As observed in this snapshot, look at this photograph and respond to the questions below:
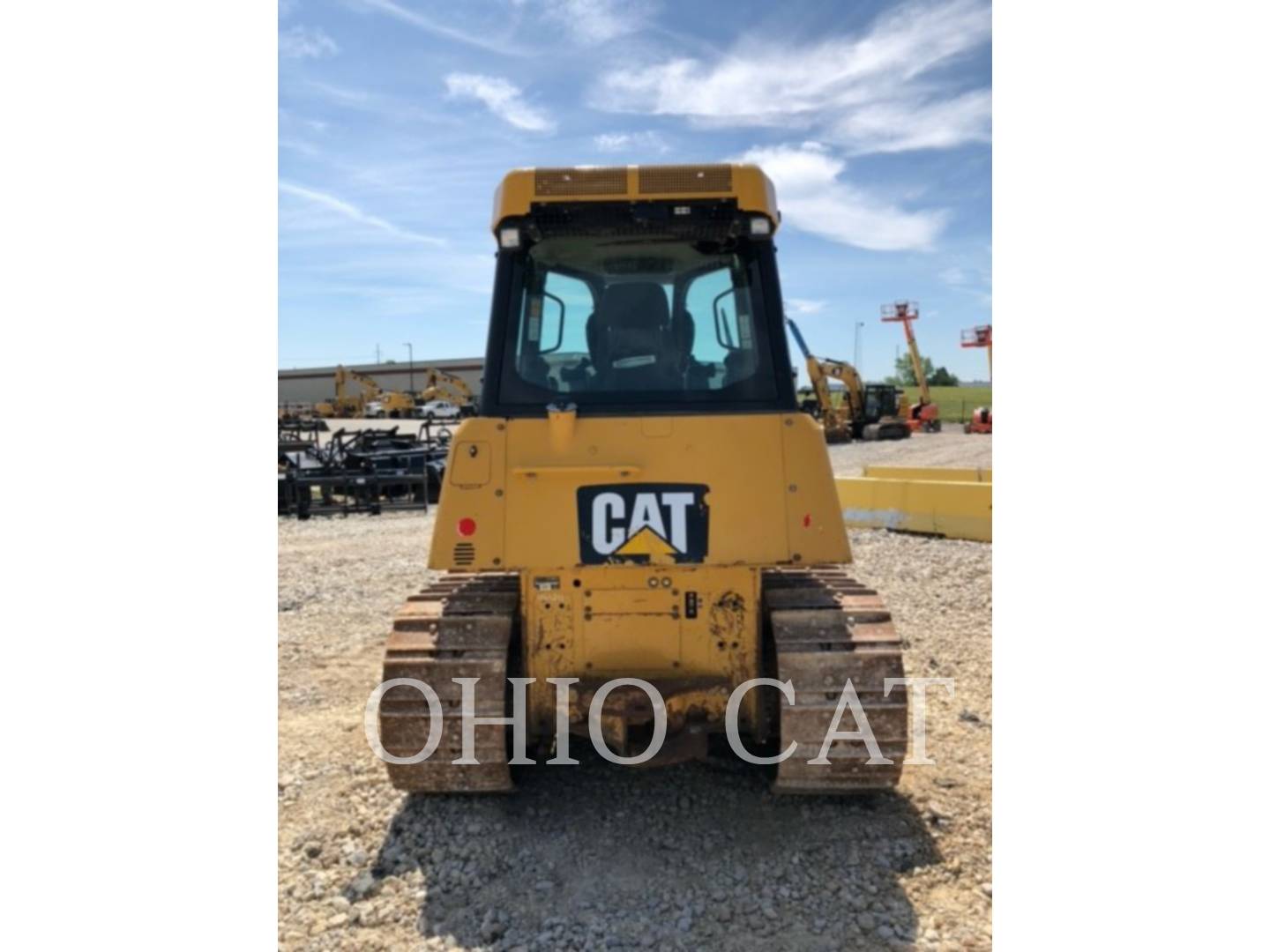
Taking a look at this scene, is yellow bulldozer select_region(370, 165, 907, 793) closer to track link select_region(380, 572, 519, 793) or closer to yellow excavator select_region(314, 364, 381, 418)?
track link select_region(380, 572, 519, 793)

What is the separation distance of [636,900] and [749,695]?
1.01m

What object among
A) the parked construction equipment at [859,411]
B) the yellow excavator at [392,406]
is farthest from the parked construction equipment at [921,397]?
the yellow excavator at [392,406]

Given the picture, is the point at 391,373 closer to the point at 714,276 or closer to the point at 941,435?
the point at 941,435

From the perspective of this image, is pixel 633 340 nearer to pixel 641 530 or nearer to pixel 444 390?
pixel 641 530

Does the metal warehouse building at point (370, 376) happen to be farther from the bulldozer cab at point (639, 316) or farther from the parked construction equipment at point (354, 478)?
the bulldozer cab at point (639, 316)

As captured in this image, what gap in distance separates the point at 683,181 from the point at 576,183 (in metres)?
0.47

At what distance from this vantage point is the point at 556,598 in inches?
148

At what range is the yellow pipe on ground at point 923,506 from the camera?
406 inches

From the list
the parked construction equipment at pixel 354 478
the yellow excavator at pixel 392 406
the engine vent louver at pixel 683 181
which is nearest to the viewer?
the engine vent louver at pixel 683 181

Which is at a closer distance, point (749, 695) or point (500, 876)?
point (500, 876)

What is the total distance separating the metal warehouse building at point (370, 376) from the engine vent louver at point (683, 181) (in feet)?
147

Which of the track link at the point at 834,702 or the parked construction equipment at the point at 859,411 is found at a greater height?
the parked construction equipment at the point at 859,411

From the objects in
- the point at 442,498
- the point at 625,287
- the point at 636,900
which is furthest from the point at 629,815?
the point at 625,287

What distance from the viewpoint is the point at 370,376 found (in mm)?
50312
